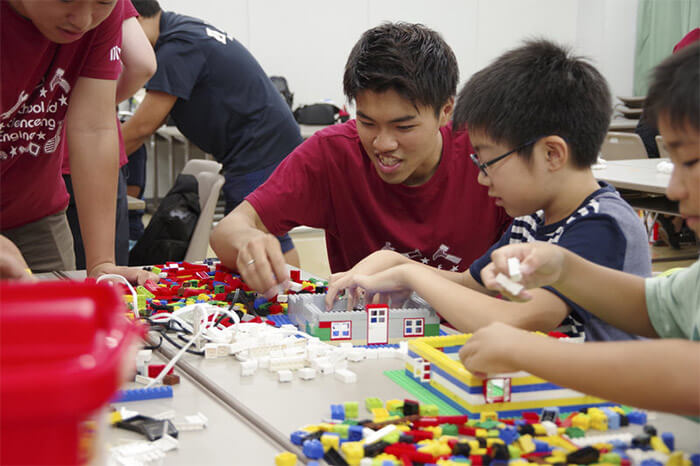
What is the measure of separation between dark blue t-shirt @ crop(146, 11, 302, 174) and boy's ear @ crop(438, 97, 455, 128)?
122 cm

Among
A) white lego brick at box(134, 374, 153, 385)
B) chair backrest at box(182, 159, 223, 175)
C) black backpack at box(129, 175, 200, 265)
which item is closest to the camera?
white lego brick at box(134, 374, 153, 385)

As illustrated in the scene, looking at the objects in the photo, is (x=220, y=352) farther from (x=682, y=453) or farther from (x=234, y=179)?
(x=234, y=179)

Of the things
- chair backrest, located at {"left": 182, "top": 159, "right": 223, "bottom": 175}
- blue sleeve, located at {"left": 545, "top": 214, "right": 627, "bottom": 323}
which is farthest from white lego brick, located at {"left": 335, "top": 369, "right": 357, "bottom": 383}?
chair backrest, located at {"left": 182, "top": 159, "right": 223, "bottom": 175}

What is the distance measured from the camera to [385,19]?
286 inches

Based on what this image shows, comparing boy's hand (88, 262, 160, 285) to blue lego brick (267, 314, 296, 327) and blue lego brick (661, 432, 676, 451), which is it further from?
blue lego brick (661, 432, 676, 451)

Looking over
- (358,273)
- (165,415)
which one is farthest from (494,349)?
(358,273)

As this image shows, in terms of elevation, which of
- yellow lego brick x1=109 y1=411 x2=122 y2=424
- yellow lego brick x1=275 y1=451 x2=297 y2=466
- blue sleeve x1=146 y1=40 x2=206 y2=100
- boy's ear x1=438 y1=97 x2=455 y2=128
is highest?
blue sleeve x1=146 y1=40 x2=206 y2=100

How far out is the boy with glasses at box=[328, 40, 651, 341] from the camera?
129 centimetres

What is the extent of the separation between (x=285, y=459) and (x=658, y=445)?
1.44 feet

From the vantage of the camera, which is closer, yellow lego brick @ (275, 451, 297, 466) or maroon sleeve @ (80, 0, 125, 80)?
yellow lego brick @ (275, 451, 297, 466)

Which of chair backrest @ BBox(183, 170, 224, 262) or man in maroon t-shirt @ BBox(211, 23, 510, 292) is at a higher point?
man in maroon t-shirt @ BBox(211, 23, 510, 292)

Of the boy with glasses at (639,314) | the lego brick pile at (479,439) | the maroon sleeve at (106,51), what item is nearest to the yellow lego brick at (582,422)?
the lego brick pile at (479,439)

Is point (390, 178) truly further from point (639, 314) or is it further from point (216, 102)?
point (216, 102)

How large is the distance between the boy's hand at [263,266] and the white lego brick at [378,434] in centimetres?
67
